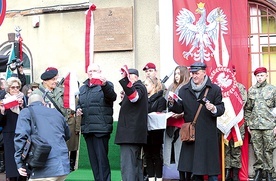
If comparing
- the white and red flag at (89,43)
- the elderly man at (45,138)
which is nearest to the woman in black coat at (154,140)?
the white and red flag at (89,43)

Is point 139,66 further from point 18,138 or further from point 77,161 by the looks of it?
point 18,138

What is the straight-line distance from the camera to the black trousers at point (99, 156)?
29.7 feet

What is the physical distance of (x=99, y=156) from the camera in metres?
9.05

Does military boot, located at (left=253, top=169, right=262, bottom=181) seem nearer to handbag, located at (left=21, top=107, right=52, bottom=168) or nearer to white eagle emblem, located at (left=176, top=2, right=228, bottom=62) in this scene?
white eagle emblem, located at (left=176, top=2, right=228, bottom=62)

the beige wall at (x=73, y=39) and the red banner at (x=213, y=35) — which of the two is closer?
the red banner at (x=213, y=35)

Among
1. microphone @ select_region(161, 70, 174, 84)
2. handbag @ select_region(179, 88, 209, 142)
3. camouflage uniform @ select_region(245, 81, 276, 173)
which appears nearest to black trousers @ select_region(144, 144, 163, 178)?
handbag @ select_region(179, 88, 209, 142)

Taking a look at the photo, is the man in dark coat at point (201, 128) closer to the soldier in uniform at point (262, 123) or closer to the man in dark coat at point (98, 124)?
the man in dark coat at point (98, 124)

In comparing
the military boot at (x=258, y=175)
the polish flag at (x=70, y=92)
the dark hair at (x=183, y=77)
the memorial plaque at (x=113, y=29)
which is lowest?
the military boot at (x=258, y=175)

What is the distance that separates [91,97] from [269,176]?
11.2 feet

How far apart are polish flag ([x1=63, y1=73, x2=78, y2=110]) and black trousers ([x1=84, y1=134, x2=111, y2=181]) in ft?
2.04

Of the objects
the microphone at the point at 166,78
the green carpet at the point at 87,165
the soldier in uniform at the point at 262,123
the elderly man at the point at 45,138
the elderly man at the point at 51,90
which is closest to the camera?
the elderly man at the point at 45,138

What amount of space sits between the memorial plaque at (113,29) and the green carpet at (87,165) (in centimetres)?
166

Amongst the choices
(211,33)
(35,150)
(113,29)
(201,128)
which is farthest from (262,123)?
(35,150)

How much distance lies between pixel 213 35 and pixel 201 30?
0.26m
